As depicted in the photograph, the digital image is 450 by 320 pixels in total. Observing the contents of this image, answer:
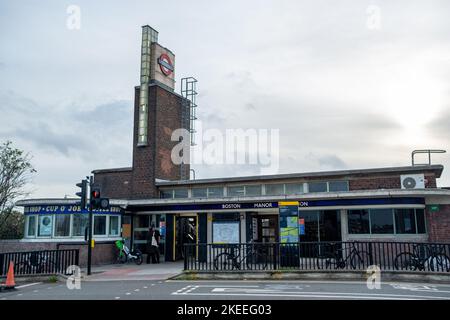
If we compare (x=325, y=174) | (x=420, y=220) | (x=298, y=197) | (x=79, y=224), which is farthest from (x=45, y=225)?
(x=420, y=220)

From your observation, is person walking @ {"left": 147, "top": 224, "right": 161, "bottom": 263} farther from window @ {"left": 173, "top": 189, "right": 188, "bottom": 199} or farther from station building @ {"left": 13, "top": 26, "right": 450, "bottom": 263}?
window @ {"left": 173, "top": 189, "right": 188, "bottom": 199}

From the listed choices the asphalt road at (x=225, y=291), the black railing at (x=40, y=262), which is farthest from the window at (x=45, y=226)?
the asphalt road at (x=225, y=291)

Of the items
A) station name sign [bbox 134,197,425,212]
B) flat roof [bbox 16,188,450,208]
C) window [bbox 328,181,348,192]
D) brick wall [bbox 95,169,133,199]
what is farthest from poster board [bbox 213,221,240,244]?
brick wall [bbox 95,169,133,199]

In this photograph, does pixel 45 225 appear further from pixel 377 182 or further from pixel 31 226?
pixel 377 182

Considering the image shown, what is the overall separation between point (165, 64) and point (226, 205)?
11838 millimetres

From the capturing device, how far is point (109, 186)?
85.9 feet

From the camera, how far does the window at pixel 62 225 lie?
19.8m

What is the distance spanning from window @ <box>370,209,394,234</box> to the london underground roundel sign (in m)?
15.9

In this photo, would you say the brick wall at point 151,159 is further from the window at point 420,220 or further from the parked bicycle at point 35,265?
the window at point 420,220

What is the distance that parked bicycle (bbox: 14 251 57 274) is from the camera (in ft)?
50.9

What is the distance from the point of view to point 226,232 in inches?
757

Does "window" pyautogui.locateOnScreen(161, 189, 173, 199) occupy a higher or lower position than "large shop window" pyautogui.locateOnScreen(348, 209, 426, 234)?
higher

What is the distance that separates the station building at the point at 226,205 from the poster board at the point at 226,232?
0.15ft
